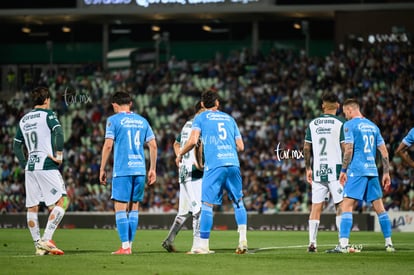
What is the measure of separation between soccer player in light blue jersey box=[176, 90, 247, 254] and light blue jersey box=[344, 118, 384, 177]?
198 cm

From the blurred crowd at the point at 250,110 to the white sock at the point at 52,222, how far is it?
16319 mm

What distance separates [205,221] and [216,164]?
3.09ft

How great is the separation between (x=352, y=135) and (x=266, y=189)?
1798cm

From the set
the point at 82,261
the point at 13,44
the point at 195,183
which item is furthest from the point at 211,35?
the point at 82,261

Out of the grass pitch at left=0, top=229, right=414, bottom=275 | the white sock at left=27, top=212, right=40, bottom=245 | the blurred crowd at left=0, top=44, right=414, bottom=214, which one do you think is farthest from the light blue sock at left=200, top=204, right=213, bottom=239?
the blurred crowd at left=0, top=44, right=414, bottom=214

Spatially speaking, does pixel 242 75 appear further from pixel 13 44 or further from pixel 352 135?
pixel 352 135

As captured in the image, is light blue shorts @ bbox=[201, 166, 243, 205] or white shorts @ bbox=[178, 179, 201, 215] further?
white shorts @ bbox=[178, 179, 201, 215]

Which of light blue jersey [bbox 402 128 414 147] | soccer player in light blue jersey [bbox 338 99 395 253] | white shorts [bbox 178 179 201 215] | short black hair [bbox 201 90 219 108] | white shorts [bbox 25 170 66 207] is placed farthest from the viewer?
white shorts [bbox 178 179 201 215]

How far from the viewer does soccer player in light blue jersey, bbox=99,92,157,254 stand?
15727 mm

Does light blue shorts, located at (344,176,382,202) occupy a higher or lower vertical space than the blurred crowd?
lower

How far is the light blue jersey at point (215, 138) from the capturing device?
15789 millimetres

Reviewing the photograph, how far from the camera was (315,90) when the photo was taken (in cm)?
4044

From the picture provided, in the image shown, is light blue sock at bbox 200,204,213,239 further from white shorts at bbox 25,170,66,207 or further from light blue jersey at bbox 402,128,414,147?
light blue jersey at bbox 402,128,414,147

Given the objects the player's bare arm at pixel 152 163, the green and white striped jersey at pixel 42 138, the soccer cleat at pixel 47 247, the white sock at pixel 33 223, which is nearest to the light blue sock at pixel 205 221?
the player's bare arm at pixel 152 163
